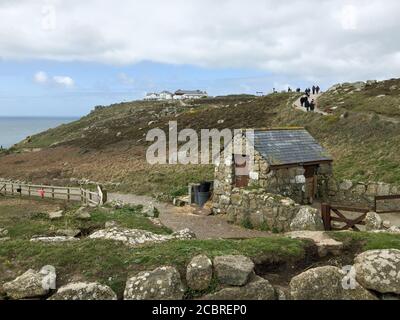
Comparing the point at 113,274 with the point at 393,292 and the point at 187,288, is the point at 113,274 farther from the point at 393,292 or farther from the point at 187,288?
the point at 393,292

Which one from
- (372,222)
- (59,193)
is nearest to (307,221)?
(372,222)

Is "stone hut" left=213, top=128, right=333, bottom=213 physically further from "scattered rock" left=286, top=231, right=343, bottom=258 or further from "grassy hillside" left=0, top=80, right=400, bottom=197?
"scattered rock" left=286, top=231, right=343, bottom=258

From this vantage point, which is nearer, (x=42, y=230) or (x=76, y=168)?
(x=42, y=230)

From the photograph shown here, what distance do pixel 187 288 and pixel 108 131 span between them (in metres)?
58.6

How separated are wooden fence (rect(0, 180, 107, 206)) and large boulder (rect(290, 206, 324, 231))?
10534 millimetres

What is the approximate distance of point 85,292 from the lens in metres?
7.18

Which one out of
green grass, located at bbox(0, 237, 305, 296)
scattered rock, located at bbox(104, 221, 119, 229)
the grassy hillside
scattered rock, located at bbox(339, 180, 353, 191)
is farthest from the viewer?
the grassy hillside

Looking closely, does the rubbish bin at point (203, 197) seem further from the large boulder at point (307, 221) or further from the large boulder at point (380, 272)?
the large boulder at point (380, 272)

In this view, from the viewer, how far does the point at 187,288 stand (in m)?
7.52

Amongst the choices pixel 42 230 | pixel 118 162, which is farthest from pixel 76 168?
pixel 42 230

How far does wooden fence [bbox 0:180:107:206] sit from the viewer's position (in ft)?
77.1

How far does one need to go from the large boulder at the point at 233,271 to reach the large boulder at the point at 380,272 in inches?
75.5

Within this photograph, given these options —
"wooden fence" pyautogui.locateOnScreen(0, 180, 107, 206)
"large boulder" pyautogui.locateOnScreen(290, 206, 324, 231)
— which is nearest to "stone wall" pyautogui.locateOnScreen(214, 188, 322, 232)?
"large boulder" pyautogui.locateOnScreen(290, 206, 324, 231)

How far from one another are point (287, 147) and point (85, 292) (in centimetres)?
1530
